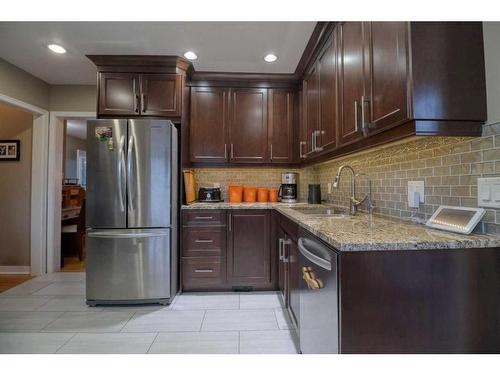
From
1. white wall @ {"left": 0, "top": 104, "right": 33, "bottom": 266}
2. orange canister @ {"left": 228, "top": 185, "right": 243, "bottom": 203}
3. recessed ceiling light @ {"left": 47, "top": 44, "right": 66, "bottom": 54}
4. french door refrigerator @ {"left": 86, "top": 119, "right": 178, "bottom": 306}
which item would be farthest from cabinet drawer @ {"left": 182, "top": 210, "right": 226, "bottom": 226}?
white wall @ {"left": 0, "top": 104, "right": 33, "bottom": 266}

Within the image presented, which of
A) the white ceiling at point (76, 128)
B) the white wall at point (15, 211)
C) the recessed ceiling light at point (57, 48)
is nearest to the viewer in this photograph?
the recessed ceiling light at point (57, 48)

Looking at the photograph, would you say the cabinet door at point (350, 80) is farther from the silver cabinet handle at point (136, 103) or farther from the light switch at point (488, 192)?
the silver cabinet handle at point (136, 103)

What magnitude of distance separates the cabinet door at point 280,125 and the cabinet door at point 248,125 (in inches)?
3.2

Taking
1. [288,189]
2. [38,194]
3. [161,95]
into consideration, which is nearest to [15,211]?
[38,194]

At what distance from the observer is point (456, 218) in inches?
42.0

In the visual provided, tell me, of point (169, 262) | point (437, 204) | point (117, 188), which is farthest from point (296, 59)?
point (169, 262)

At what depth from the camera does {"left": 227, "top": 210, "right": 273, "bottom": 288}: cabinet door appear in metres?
2.54

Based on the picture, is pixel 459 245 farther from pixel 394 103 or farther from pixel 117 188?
pixel 117 188

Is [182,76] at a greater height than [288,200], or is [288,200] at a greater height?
[182,76]

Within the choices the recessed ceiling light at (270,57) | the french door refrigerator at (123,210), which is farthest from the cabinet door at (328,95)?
the french door refrigerator at (123,210)

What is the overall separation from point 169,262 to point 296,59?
2306 millimetres

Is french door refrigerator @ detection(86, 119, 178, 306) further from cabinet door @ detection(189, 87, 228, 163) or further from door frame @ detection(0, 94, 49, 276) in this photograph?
door frame @ detection(0, 94, 49, 276)

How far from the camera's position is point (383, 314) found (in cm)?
87

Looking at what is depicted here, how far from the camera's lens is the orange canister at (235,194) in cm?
301
